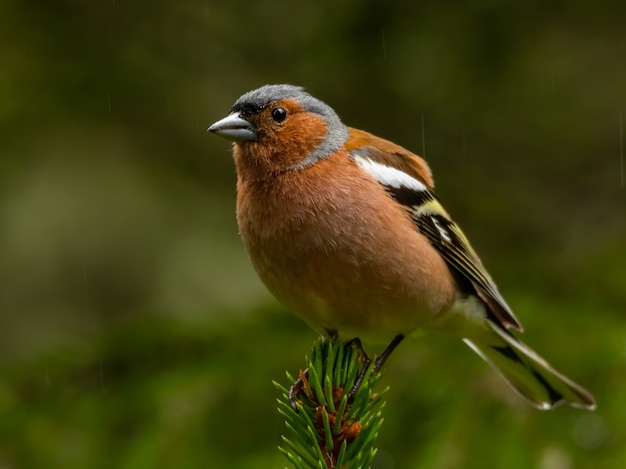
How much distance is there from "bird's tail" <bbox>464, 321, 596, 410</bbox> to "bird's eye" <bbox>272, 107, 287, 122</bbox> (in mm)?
1209

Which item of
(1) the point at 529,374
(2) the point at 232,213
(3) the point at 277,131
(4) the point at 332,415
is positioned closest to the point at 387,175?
(3) the point at 277,131

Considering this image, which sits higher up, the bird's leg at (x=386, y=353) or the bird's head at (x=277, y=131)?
the bird's head at (x=277, y=131)

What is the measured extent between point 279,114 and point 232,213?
2.89m

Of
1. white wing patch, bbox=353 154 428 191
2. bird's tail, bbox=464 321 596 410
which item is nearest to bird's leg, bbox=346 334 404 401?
bird's tail, bbox=464 321 596 410

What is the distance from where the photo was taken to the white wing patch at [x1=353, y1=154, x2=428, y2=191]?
3166 mm

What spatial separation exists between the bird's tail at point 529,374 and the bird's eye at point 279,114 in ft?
3.97

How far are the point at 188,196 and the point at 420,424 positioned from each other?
3.87 m

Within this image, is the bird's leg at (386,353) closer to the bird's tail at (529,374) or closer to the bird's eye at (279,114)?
the bird's tail at (529,374)

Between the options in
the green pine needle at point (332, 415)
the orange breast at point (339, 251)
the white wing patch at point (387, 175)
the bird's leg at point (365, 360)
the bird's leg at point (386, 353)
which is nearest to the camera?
the green pine needle at point (332, 415)

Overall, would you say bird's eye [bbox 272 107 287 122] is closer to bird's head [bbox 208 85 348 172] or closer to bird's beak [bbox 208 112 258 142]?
bird's head [bbox 208 85 348 172]

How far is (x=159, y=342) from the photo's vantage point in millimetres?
3176

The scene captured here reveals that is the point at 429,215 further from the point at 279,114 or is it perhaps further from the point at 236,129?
the point at 236,129

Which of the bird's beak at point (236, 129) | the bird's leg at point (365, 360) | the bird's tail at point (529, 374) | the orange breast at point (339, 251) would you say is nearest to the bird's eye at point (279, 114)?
the bird's beak at point (236, 129)

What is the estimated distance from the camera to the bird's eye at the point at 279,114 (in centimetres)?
318
